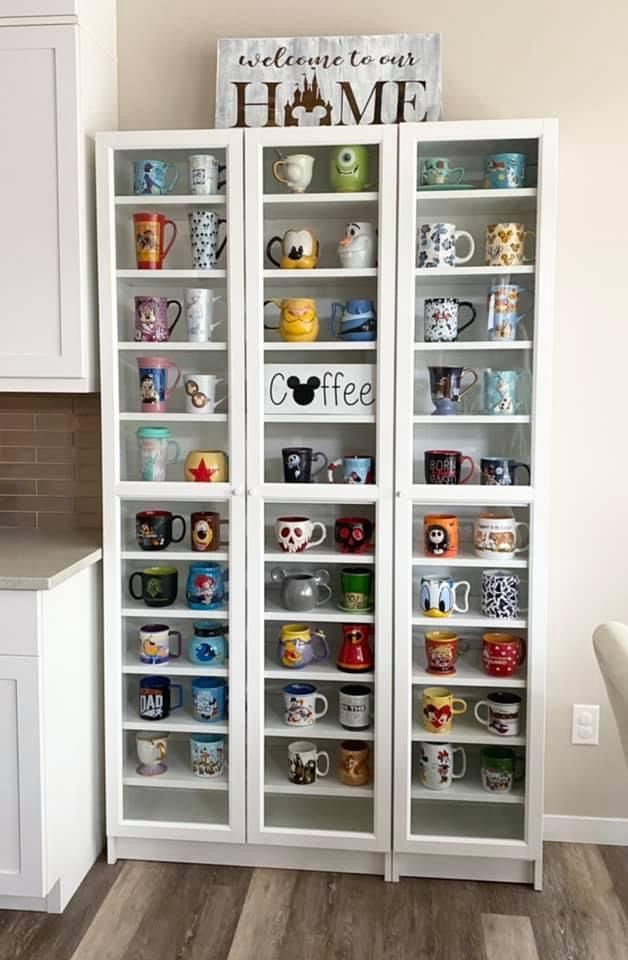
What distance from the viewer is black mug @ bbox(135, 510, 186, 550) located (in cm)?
266

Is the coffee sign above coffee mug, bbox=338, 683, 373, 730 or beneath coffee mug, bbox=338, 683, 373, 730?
above

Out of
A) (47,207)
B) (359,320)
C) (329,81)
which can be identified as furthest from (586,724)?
(47,207)

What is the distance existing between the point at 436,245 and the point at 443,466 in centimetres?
56

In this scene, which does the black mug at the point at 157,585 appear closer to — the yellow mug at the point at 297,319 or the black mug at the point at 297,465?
the black mug at the point at 297,465

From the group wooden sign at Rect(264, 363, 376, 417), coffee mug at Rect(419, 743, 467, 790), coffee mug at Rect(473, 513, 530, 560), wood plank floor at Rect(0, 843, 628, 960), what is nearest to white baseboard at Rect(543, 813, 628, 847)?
wood plank floor at Rect(0, 843, 628, 960)

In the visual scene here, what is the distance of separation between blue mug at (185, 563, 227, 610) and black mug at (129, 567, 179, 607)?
0.05m

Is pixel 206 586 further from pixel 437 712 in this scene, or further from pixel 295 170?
pixel 295 170

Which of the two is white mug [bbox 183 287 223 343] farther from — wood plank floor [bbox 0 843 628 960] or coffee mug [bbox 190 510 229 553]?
wood plank floor [bbox 0 843 628 960]

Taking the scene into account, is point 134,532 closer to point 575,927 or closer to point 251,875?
point 251,875

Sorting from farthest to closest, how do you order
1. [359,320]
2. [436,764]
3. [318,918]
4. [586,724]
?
[586,724] → [436,764] → [359,320] → [318,918]

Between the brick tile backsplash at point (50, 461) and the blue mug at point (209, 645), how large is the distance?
49cm

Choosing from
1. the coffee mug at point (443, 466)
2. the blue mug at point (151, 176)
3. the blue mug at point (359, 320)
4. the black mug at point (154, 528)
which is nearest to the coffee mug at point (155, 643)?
the black mug at point (154, 528)

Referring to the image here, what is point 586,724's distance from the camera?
2.86m

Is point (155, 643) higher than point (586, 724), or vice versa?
point (155, 643)
